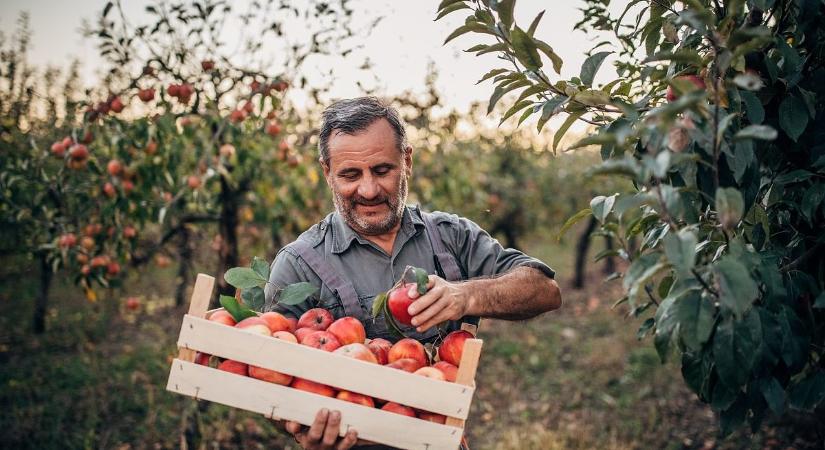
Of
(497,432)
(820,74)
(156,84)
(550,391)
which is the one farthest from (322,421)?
(550,391)

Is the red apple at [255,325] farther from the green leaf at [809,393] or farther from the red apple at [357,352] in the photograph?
the green leaf at [809,393]

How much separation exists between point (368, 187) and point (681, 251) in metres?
1.09

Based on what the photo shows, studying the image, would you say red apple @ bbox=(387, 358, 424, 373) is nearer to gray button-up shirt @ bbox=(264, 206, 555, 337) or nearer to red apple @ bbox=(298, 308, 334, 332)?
red apple @ bbox=(298, 308, 334, 332)

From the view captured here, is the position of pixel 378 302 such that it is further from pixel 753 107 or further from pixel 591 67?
pixel 753 107

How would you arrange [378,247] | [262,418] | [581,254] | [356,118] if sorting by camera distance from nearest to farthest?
1. [356,118]
2. [378,247]
3. [262,418]
4. [581,254]

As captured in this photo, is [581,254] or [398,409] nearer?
[398,409]

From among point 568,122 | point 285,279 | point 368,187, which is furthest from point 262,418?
point 568,122

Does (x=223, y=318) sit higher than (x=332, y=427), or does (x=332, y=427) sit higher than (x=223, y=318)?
(x=223, y=318)

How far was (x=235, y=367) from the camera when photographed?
4.82 feet

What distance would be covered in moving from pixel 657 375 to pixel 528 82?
415 cm

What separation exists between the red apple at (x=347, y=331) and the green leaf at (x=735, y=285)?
93 cm

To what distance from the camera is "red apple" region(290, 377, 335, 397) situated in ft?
4.74

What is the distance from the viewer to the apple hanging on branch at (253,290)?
163 centimetres

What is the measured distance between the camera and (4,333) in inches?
249
